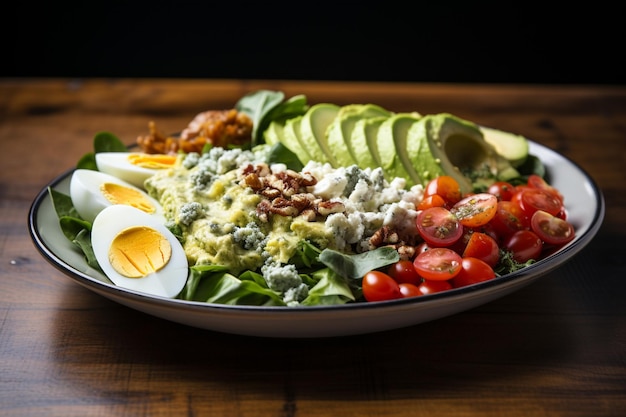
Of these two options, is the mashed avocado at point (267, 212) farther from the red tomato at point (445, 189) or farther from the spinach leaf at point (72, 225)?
the spinach leaf at point (72, 225)

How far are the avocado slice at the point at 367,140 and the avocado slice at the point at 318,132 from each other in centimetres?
15

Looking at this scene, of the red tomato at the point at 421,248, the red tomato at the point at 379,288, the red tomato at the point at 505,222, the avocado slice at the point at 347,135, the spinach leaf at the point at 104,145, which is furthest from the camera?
the spinach leaf at the point at 104,145

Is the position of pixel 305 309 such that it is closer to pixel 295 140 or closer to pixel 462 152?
pixel 295 140

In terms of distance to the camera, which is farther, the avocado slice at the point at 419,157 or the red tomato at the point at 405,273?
the avocado slice at the point at 419,157

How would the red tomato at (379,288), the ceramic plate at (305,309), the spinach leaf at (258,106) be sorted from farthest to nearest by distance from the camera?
1. the spinach leaf at (258,106)
2. the red tomato at (379,288)
3. the ceramic plate at (305,309)

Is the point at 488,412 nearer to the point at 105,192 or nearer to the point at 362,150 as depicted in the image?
the point at 362,150

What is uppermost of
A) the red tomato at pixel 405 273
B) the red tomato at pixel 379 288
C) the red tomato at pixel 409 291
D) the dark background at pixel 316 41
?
the red tomato at pixel 379 288

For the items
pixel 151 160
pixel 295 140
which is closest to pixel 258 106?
pixel 295 140

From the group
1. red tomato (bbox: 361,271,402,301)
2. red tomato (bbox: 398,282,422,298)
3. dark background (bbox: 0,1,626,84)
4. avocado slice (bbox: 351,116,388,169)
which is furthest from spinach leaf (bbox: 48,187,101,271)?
dark background (bbox: 0,1,626,84)

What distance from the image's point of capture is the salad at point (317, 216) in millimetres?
3059

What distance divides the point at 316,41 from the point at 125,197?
400cm

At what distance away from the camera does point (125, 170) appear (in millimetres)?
3928

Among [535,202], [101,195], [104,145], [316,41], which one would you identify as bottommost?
[316,41]

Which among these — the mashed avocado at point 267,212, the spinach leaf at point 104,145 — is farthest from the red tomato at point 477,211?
the spinach leaf at point 104,145
